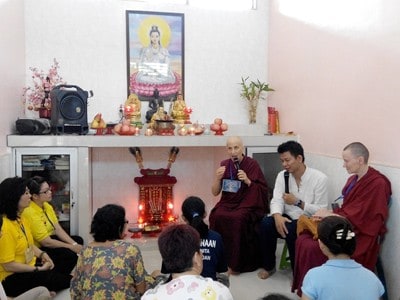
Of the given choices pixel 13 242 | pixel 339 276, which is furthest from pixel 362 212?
pixel 13 242

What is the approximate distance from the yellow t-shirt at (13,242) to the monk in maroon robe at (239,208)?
68.0 inches

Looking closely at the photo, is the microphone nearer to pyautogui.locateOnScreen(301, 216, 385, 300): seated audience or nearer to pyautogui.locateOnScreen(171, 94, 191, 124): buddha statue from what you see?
pyautogui.locateOnScreen(171, 94, 191, 124): buddha statue

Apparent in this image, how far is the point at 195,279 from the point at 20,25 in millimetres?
4119

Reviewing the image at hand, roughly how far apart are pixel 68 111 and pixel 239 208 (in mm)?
2085

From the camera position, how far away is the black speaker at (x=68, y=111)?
167 inches

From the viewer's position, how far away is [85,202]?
421 centimetres

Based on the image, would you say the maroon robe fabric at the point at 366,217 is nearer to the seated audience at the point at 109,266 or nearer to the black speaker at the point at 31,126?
the seated audience at the point at 109,266

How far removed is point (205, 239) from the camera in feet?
8.07

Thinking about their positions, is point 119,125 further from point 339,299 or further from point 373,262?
point 339,299

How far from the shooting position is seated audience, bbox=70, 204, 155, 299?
1.95m

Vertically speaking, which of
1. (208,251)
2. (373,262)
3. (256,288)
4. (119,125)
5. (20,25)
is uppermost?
(20,25)

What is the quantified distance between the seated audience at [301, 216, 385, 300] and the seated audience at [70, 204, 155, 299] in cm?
84

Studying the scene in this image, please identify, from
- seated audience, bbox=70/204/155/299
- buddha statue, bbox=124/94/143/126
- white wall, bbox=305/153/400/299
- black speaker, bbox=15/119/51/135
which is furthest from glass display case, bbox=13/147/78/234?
white wall, bbox=305/153/400/299

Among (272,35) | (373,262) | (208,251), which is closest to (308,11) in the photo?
(272,35)
